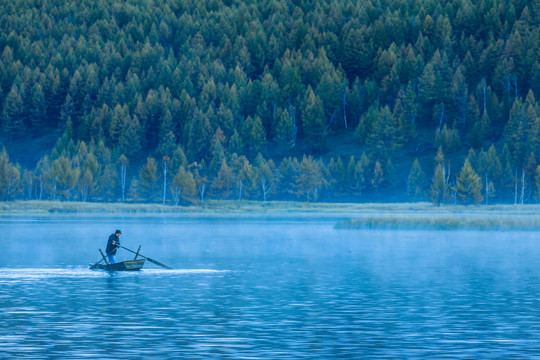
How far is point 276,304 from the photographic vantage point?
3716cm

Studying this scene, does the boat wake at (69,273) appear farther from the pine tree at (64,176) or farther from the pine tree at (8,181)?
the pine tree at (8,181)

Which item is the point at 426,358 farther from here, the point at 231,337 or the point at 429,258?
the point at 429,258

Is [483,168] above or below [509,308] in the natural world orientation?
above

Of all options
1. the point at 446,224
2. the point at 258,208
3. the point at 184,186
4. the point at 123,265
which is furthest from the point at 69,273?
the point at 184,186

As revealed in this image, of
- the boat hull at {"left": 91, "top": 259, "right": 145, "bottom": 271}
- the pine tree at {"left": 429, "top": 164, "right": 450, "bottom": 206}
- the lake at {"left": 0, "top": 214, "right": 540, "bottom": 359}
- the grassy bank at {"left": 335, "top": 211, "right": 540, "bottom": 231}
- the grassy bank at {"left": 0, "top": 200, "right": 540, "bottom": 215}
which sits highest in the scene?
the pine tree at {"left": 429, "top": 164, "right": 450, "bottom": 206}

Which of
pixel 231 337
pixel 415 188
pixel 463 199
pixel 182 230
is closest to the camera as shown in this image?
pixel 231 337

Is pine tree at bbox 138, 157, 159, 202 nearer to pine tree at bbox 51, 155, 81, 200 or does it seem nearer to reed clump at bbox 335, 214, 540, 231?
pine tree at bbox 51, 155, 81, 200

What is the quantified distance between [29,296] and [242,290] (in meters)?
9.58

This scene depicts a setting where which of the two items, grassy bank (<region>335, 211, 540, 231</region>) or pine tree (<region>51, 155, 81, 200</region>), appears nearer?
grassy bank (<region>335, 211, 540, 231</region>)

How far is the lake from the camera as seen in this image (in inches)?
1072

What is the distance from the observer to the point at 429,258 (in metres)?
61.5

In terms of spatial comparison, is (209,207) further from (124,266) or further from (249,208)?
(124,266)

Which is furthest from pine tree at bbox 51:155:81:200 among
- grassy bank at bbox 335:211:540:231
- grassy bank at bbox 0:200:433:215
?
grassy bank at bbox 335:211:540:231

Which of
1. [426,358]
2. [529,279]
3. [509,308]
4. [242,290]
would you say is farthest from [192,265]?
[426,358]
